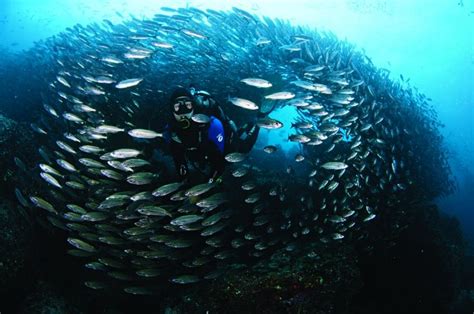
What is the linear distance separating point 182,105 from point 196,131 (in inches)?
20.2

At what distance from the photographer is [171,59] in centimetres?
977

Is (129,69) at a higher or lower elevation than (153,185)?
higher

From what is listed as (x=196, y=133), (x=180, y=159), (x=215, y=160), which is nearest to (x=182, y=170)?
(x=180, y=159)

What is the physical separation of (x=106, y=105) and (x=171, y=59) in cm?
292

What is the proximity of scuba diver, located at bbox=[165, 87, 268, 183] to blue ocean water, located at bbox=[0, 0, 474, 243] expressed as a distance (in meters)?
19.3

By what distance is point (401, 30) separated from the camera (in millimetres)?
50875

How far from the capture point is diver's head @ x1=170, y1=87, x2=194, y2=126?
4.97 meters

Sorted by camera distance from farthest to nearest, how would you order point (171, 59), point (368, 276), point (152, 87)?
point (171, 59) → point (152, 87) → point (368, 276)

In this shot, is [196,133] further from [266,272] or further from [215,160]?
[266,272]

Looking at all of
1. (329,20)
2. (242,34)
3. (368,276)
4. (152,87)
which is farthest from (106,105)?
(329,20)

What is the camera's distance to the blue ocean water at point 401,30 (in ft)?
117

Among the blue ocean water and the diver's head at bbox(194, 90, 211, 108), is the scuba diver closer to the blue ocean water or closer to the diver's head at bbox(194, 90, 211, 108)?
the diver's head at bbox(194, 90, 211, 108)

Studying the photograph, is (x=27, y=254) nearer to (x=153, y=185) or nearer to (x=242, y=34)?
(x=153, y=185)

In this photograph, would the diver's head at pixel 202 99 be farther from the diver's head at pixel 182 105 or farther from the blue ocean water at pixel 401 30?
the blue ocean water at pixel 401 30
